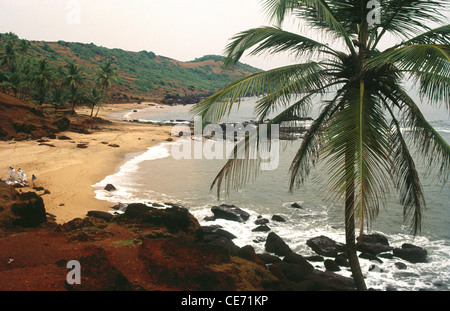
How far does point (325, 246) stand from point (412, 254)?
3329 mm

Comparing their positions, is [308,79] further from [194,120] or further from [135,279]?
[135,279]

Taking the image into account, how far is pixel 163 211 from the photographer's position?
10.3 m

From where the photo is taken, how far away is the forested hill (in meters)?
102

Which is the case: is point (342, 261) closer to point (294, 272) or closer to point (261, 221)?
point (294, 272)

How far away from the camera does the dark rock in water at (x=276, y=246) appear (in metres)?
10.9

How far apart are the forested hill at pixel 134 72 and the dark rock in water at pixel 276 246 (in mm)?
73420

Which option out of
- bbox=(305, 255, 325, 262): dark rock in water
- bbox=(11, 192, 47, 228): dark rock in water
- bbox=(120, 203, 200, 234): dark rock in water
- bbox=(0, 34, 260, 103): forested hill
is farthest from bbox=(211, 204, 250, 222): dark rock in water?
bbox=(0, 34, 260, 103): forested hill

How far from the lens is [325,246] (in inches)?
459

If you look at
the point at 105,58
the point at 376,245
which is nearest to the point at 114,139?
the point at 376,245

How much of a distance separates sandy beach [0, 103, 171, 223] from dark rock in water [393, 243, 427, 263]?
1278 centimetres

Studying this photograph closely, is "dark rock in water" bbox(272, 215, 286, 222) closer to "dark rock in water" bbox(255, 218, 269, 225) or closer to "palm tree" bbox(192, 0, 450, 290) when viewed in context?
"dark rock in water" bbox(255, 218, 269, 225)

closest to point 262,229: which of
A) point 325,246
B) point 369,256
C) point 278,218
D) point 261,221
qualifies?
point 261,221

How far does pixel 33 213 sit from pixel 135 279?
199 inches

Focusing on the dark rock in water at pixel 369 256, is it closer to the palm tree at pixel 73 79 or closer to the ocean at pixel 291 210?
the ocean at pixel 291 210
